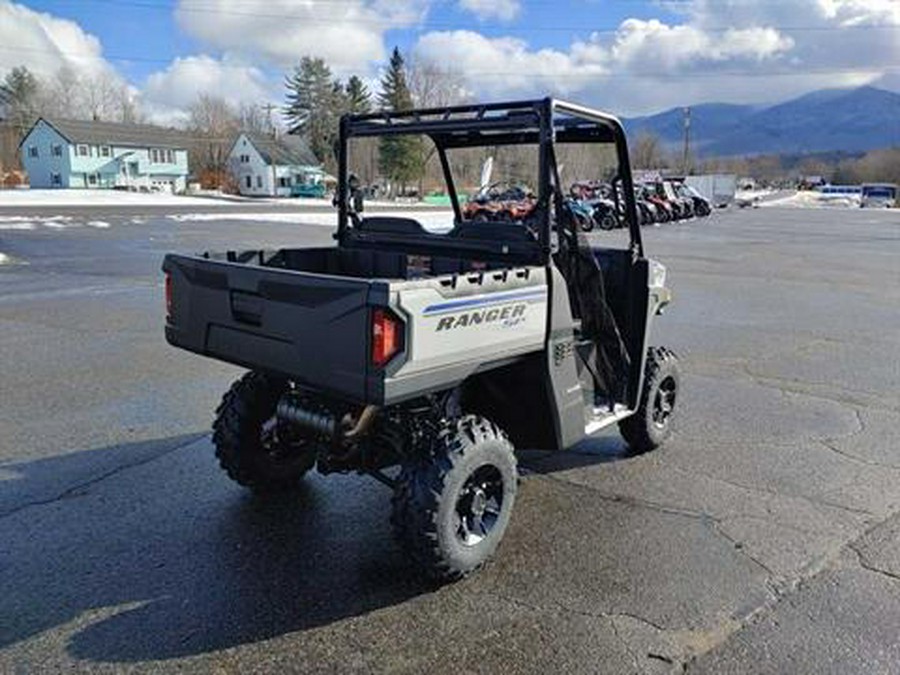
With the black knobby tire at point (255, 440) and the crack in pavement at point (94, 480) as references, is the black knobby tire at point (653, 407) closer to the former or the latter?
the black knobby tire at point (255, 440)

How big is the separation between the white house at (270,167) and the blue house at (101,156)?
19.4ft

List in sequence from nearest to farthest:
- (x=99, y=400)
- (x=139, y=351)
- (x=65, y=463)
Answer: (x=65, y=463) → (x=99, y=400) → (x=139, y=351)

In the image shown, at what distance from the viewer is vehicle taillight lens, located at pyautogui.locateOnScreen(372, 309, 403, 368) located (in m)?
2.96

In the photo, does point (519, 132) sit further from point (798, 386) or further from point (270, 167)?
point (270, 167)

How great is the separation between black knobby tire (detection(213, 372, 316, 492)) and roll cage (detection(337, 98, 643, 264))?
1.14m

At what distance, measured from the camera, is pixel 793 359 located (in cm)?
812

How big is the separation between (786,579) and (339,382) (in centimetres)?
224

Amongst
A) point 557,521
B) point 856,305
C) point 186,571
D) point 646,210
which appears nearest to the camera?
point 186,571

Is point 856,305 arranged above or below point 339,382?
below

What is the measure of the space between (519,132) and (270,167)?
75.2 meters

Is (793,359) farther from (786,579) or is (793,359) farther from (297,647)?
(297,647)

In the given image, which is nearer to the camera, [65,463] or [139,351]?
[65,463]

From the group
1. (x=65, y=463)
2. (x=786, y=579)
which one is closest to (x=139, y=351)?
(x=65, y=463)

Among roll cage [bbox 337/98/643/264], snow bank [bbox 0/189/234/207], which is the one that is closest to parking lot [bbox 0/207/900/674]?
roll cage [bbox 337/98/643/264]
